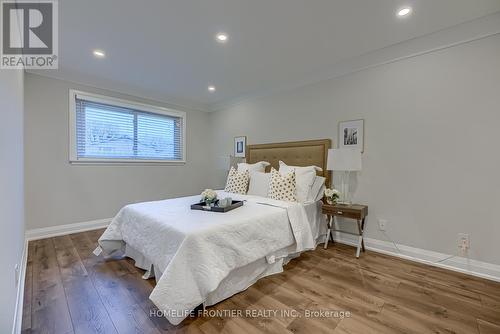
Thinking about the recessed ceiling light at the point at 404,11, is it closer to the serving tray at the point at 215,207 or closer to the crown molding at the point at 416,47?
the crown molding at the point at 416,47

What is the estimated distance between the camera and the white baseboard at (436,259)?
217 centimetres

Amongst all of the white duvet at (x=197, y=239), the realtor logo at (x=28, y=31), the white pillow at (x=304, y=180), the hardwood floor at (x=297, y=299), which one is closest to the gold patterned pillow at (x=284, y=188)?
the white pillow at (x=304, y=180)

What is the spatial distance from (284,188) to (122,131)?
10.6ft

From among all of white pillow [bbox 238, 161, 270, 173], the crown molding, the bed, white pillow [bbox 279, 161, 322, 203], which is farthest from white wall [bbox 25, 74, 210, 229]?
the crown molding

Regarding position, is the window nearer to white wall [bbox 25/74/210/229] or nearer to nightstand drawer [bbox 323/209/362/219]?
white wall [bbox 25/74/210/229]

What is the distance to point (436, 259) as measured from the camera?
245 centimetres

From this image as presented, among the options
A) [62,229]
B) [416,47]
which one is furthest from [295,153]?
[62,229]

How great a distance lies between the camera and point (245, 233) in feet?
6.51

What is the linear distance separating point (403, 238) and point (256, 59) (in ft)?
9.89

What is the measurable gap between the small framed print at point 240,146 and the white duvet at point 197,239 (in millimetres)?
1982

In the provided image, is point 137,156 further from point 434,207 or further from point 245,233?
point 434,207

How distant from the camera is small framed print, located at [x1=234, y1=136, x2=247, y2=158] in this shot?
460 cm

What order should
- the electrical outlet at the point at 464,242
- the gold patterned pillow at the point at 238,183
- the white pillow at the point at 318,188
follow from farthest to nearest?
1. the gold patterned pillow at the point at 238,183
2. the white pillow at the point at 318,188
3. the electrical outlet at the point at 464,242

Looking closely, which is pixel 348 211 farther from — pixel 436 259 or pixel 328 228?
pixel 436 259
